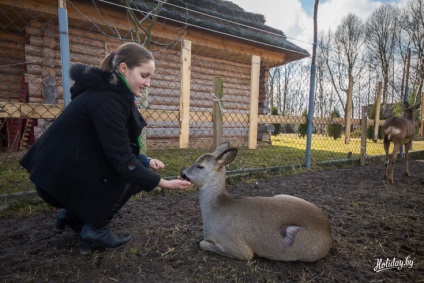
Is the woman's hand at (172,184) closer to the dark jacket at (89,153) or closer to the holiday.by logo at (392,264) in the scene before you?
the dark jacket at (89,153)

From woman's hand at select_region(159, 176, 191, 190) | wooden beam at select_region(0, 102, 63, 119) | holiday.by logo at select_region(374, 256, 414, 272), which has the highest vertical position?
wooden beam at select_region(0, 102, 63, 119)

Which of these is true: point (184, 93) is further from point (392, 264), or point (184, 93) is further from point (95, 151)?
point (392, 264)

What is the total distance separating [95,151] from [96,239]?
78cm

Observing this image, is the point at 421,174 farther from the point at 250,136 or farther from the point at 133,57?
the point at 133,57

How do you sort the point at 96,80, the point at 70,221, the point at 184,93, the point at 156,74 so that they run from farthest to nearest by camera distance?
1. the point at 156,74
2. the point at 184,93
3. the point at 70,221
4. the point at 96,80

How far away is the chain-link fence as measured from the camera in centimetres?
448

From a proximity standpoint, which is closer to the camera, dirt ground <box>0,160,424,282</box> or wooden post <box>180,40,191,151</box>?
dirt ground <box>0,160,424,282</box>

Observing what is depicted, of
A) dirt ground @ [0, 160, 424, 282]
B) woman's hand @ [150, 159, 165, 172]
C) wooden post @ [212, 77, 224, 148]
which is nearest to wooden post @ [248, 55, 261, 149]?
wooden post @ [212, 77, 224, 148]

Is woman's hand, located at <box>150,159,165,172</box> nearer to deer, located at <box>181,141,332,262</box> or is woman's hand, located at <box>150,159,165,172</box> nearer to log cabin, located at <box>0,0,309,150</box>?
deer, located at <box>181,141,332,262</box>

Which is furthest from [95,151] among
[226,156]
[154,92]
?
[154,92]

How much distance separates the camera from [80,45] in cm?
839

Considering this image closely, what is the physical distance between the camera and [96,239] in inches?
94.8

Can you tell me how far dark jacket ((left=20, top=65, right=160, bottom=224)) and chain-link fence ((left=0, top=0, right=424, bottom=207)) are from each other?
1.71 metres

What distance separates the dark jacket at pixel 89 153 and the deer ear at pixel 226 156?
2.21ft
